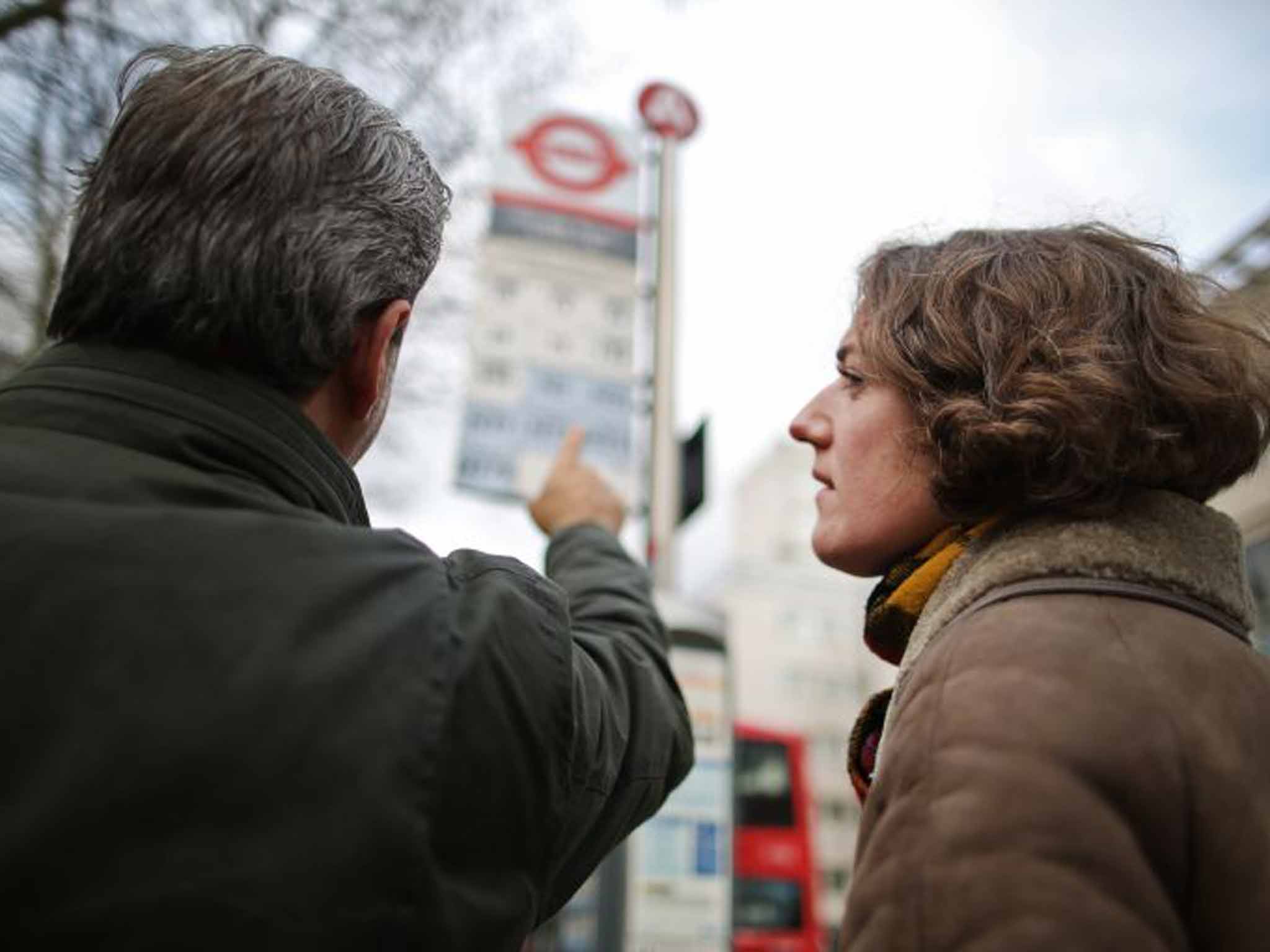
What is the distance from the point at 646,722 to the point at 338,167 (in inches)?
29.0

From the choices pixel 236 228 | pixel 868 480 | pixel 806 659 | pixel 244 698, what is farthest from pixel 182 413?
pixel 806 659

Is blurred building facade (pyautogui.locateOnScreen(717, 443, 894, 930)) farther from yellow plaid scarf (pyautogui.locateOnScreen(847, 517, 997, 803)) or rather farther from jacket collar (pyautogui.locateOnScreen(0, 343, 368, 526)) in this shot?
jacket collar (pyautogui.locateOnScreen(0, 343, 368, 526))

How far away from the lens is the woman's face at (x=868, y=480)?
148 centimetres

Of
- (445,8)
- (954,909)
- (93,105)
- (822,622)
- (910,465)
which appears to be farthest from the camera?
(822,622)

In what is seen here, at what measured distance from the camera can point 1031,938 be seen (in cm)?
91

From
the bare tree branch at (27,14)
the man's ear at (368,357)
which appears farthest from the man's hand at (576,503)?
the bare tree branch at (27,14)

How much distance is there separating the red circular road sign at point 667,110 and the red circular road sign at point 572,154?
522mm

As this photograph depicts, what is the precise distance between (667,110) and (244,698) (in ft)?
19.3

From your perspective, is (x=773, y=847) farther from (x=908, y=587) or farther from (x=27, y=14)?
(x=908, y=587)

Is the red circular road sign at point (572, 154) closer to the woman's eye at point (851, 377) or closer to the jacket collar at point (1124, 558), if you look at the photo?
the woman's eye at point (851, 377)

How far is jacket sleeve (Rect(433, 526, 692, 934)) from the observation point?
0.96m

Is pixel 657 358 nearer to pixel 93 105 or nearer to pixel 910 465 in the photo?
pixel 93 105

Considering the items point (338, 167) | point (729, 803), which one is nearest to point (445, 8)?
point (729, 803)

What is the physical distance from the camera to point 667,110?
623 centimetres
